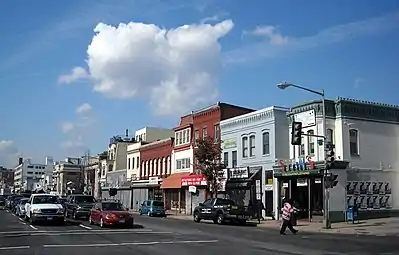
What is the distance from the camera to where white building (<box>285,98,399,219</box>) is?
124 feet

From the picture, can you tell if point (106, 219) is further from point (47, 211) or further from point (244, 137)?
point (244, 137)

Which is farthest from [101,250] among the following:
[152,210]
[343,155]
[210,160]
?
[152,210]

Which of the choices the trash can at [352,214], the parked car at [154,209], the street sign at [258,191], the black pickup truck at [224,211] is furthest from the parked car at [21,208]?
→ the trash can at [352,214]

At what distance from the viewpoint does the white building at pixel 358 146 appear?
37781 millimetres

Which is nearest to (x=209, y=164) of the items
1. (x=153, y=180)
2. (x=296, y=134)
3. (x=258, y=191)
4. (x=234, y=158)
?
(x=234, y=158)

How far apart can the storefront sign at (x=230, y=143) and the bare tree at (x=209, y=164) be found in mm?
A: 2141

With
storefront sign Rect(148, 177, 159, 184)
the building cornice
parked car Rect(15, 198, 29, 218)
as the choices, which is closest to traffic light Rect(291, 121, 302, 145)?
the building cornice

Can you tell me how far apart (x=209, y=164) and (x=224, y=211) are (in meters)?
9.86

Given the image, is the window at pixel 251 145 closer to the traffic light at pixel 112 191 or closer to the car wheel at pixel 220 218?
the car wheel at pixel 220 218

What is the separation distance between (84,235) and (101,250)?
6692mm

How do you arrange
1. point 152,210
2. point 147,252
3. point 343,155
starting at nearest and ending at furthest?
point 147,252 < point 343,155 < point 152,210

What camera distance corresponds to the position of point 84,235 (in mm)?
24062

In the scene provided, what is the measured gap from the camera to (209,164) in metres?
45.9

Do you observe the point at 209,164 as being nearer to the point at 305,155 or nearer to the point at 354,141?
the point at 305,155
